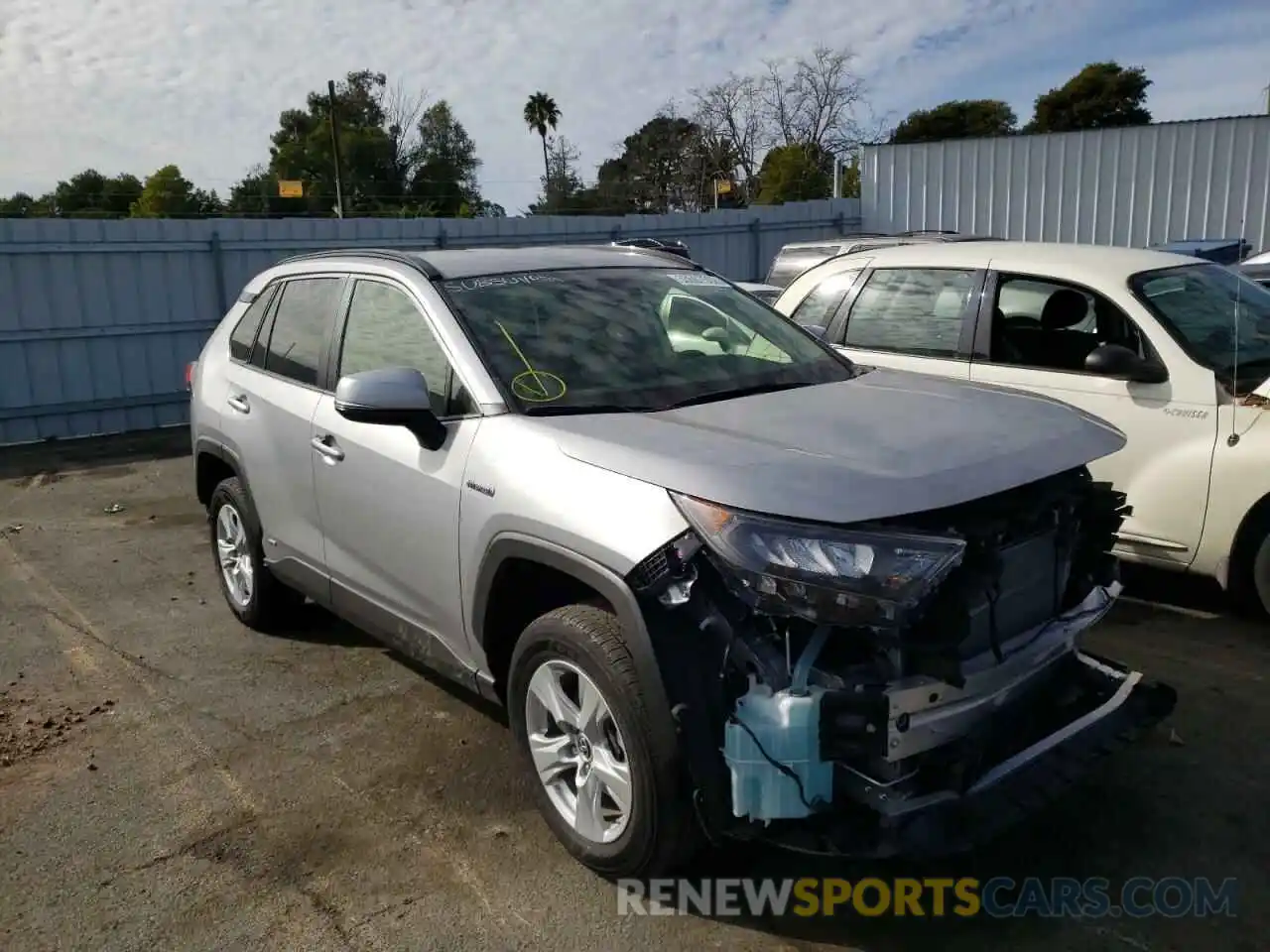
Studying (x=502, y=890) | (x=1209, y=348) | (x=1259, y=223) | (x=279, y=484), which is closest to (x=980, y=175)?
(x=1259, y=223)

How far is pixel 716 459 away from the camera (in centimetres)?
280

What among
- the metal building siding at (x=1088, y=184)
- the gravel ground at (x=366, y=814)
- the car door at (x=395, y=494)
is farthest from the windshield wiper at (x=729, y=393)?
the metal building siding at (x=1088, y=184)

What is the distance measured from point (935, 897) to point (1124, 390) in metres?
3.08

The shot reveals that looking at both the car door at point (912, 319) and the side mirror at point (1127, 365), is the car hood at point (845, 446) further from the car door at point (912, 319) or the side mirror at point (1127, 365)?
the car door at point (912, 319)

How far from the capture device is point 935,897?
9.96 ft

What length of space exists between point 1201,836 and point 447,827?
7.83 feet

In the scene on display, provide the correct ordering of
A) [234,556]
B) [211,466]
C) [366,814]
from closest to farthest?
[366,814] → [234,556] → [211,466]

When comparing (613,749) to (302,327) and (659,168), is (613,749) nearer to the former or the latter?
(302,327)

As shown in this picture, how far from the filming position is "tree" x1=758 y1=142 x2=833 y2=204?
3466 cm

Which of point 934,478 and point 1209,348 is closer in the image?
point 934,478

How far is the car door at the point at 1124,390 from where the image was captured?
4.91 metres

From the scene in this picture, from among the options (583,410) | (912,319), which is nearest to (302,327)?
(583,410)

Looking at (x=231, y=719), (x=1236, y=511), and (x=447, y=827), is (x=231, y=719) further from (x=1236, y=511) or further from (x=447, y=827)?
(x=1236, y=511)

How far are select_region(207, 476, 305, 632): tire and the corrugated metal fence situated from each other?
7429 mm
